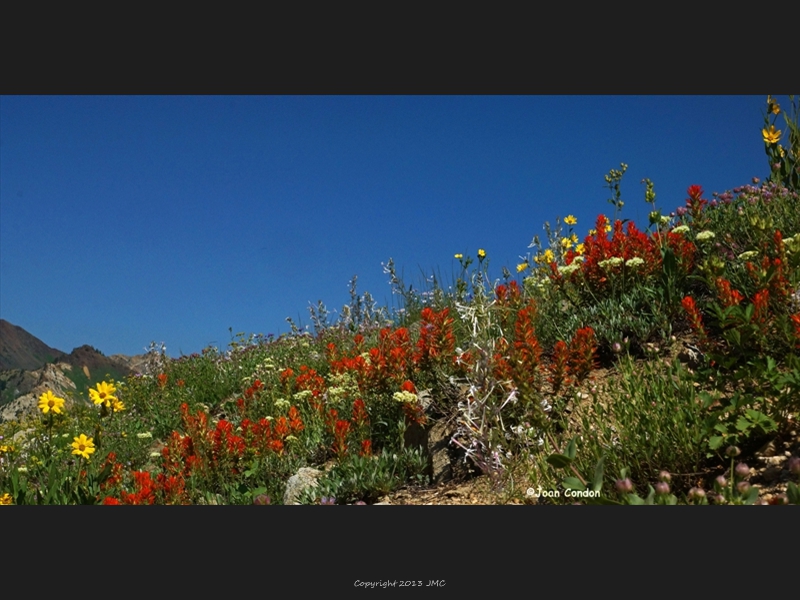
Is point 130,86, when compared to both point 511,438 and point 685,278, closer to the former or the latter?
point 511,438

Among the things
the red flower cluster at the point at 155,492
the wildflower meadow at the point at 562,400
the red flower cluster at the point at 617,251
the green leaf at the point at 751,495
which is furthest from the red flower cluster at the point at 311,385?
the green leaf at the point at 751,495

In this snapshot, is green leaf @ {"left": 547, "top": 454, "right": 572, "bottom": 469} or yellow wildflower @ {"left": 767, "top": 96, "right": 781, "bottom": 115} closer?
green leaf @ {"left": 547, "top": 454, "right": 572, "bottom": 469}

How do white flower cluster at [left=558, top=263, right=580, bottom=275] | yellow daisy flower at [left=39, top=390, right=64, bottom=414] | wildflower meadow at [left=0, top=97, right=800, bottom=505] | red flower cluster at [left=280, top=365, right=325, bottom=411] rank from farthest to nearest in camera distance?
1. red flower cluster at [left=280, top=365, right=325, bottom=411]
2. white flower cluster at [left=558, top=263, right=580, bottom=275]
3. yellow daisy flower at [left=39, top=390, right=64, bottom=414]
4. wildflower meadow at [left=0, top=97, right=800, bottom=505]

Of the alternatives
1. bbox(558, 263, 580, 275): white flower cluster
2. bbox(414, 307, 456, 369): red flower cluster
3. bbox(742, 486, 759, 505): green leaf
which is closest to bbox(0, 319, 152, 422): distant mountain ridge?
bbox(414, 307, 456, 369): red flower cluster

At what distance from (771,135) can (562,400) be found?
4514 millimetres

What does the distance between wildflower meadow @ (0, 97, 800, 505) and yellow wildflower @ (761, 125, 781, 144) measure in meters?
0.19

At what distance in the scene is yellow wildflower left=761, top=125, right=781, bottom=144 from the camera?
644 centimetres

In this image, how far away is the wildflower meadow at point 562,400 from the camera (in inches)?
116

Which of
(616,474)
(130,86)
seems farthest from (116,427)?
(616,474)

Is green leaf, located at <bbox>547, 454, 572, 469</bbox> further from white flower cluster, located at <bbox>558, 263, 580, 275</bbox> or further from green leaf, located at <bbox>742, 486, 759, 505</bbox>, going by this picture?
white flower cluster, located at <bbox>558, 263, 580, 275</bbox>

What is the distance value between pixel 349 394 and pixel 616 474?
7.11 ft

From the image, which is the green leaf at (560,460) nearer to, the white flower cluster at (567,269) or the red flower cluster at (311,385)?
the white flower cluster at (567,269)

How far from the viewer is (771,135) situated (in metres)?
6.50

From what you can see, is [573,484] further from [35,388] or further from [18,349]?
[35,388]
